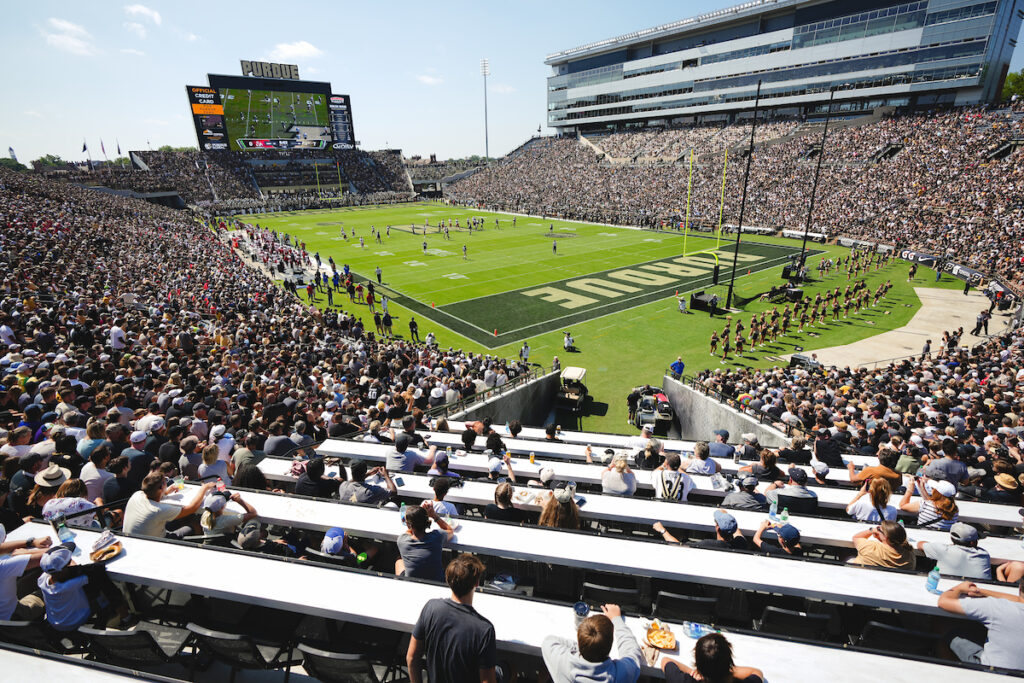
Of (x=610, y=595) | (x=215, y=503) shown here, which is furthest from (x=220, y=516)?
(x=610, y=595)

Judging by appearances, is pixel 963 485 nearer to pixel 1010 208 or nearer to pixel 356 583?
pixel 356 583

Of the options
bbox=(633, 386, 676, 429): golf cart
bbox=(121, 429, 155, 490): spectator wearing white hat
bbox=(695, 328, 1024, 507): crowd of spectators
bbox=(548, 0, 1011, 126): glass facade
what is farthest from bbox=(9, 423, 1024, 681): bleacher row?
bbox=(548, 0, 1011, 126): glass facade

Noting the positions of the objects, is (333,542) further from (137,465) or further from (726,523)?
(726,523)

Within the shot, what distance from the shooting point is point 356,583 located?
4082 millimetres

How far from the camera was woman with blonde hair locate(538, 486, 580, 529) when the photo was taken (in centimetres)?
519

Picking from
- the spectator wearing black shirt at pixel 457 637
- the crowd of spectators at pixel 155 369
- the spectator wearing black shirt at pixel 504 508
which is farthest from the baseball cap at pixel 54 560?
the spectator wearing black shirt at pixel 504 508

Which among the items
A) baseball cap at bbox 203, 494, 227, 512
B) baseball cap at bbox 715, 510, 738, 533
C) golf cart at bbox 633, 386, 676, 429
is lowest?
golf cart at bbox 633, 386, 676, 429

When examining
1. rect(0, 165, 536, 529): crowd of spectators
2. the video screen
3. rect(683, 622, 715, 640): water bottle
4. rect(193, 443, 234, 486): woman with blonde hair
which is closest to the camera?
rect(683, 622, 715, 640): water bottle

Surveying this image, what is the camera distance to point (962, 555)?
15.6 ft

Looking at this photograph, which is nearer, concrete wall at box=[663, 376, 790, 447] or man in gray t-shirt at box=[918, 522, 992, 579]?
man in gray t-shirt at box=[918, 522, 992, 579]

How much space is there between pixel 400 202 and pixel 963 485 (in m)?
96.9

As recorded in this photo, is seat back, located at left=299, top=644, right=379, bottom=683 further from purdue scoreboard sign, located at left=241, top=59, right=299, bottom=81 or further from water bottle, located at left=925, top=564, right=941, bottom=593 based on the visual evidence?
purdue scoreboard sign, located at left=241, top=59, right=299, bottom=81

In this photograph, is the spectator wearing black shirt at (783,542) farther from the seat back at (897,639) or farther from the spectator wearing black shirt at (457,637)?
the spectator wearing black shirt at (457,637)

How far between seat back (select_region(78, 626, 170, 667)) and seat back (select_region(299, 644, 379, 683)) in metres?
1.17
